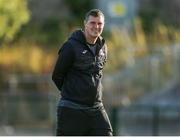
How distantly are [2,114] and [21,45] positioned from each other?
8.72m

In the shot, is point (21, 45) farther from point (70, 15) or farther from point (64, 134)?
point (64, 134)

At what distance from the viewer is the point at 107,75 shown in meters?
26.5

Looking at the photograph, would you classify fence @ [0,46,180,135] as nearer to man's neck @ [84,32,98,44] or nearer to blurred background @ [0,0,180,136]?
blurred background @ [0,0,180,136]

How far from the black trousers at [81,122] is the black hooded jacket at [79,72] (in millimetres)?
119

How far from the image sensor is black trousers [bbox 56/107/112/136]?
8.95 metres

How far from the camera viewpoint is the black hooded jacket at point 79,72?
8.86m

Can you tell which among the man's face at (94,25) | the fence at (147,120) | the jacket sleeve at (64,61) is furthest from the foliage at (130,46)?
the man's face at (94,25)

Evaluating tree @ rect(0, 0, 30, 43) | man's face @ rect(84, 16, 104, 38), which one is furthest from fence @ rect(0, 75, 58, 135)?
man's face @ rect(84, 16, 104, 38)

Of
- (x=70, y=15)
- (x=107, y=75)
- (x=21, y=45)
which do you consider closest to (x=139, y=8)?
(x=70, y=15)

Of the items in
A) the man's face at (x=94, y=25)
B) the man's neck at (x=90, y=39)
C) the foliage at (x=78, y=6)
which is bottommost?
the man's neck at (x=90, y=39)

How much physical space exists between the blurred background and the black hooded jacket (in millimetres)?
9947

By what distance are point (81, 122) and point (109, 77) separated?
17.4m

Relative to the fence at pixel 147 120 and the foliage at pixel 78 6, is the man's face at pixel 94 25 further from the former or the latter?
the foliage at pixel 78 6

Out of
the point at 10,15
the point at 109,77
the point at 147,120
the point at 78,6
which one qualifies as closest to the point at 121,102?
the point at 109,77
